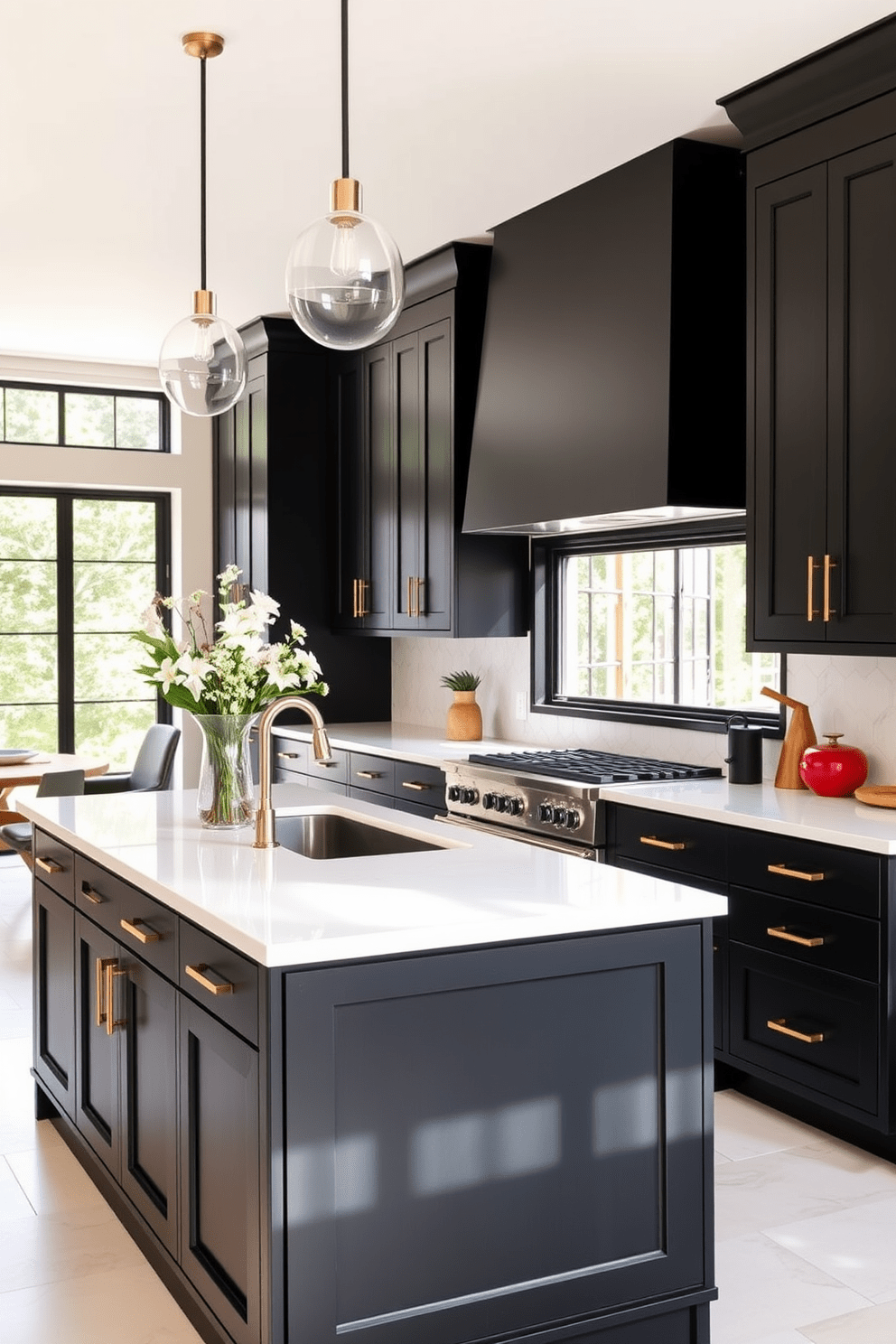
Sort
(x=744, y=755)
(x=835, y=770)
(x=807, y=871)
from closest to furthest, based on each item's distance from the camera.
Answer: (x=807, y=871)
(x=835, y=770)
(x=744, y=755)

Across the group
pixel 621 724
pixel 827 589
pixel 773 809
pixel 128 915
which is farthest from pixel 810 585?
pixel 128 915

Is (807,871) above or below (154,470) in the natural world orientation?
below

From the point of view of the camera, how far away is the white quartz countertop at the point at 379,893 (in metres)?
2.08

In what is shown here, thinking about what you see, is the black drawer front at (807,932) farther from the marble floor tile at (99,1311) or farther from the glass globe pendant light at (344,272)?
the glass globe pendant light at (344,272)

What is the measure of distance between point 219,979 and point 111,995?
76cm

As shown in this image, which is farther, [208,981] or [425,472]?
[425,472]

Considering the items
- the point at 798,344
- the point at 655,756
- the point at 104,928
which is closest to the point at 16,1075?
the point at 104,928

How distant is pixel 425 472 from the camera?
5.62 meters

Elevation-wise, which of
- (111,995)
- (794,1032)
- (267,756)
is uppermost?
(267,756)

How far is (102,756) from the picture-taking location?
746 centimetres

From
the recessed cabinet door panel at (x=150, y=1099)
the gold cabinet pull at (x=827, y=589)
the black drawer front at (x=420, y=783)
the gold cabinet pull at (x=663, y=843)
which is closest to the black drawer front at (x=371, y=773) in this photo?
the black drawer front at (x=420, y=783)

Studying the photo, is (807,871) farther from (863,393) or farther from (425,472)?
(425,472)

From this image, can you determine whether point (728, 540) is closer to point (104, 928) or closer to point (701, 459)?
point (701, 459)

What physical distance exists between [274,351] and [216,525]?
1.29 meters
